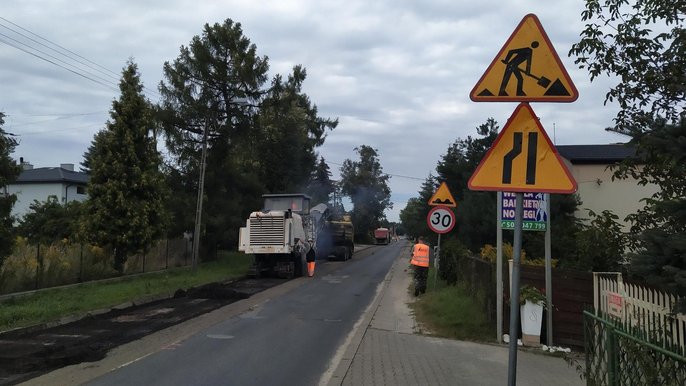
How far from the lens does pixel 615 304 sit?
6.96m

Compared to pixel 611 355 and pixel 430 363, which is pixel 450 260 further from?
pixel 611 355

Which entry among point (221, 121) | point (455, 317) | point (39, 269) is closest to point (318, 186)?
point (221, 121)

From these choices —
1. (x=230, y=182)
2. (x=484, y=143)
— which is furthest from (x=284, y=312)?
(x=230, y=182)

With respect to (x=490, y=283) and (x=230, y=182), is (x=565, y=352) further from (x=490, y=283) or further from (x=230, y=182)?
(x=230, y=182)

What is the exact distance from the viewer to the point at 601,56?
249 inches

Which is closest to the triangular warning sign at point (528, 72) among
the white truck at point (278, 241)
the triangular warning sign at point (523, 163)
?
the triangular warning sign at point (523, 163)

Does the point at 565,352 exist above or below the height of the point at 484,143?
Result: below

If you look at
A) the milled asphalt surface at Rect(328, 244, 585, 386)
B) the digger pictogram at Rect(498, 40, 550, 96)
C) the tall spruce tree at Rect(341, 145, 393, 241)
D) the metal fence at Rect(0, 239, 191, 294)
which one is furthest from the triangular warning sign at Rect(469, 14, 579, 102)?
the tall spruce tree at Rect(341, 145, 393, 241)

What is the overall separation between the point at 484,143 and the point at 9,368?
2043 centimetres

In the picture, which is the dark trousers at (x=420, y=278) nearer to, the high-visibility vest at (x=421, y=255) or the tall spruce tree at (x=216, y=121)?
the high-visibility vest at (x=421, y=255)

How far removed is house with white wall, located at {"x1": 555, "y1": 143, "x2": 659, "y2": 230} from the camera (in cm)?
2040

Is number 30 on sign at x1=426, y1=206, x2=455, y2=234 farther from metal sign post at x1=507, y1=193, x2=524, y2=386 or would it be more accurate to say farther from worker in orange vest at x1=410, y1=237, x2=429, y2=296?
metal sign post at x1=507, y1=193, x2=524, y2=386

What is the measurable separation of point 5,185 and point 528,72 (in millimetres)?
13633

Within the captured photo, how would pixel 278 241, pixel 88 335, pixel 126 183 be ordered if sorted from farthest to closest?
pixel 278 241, pixel 126 183, pixel 88 335
